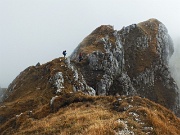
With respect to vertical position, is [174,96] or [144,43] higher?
[144,43]

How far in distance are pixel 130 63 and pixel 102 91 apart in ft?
97.0

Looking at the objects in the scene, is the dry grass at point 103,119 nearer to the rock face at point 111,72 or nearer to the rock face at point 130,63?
the rock face at point 111,72

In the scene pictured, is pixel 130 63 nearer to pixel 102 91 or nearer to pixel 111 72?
pixel 111 72

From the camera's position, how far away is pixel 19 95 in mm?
56406

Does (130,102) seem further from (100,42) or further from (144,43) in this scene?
(144,43)

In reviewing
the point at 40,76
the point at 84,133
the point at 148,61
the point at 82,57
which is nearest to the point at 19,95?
the point at 40,76

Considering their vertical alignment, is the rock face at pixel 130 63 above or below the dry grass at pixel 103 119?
above

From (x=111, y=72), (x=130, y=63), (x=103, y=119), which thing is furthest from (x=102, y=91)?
(x=103, y=119)

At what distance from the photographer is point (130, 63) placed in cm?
9388

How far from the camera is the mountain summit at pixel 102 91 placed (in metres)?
20.7

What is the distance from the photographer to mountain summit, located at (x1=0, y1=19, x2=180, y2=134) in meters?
20.7


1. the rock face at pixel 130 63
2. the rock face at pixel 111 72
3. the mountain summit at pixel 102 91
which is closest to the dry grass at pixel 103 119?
the mountain summit at pixel 102 91

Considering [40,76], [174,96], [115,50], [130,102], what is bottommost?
[174,96]

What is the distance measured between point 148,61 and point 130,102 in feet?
249
